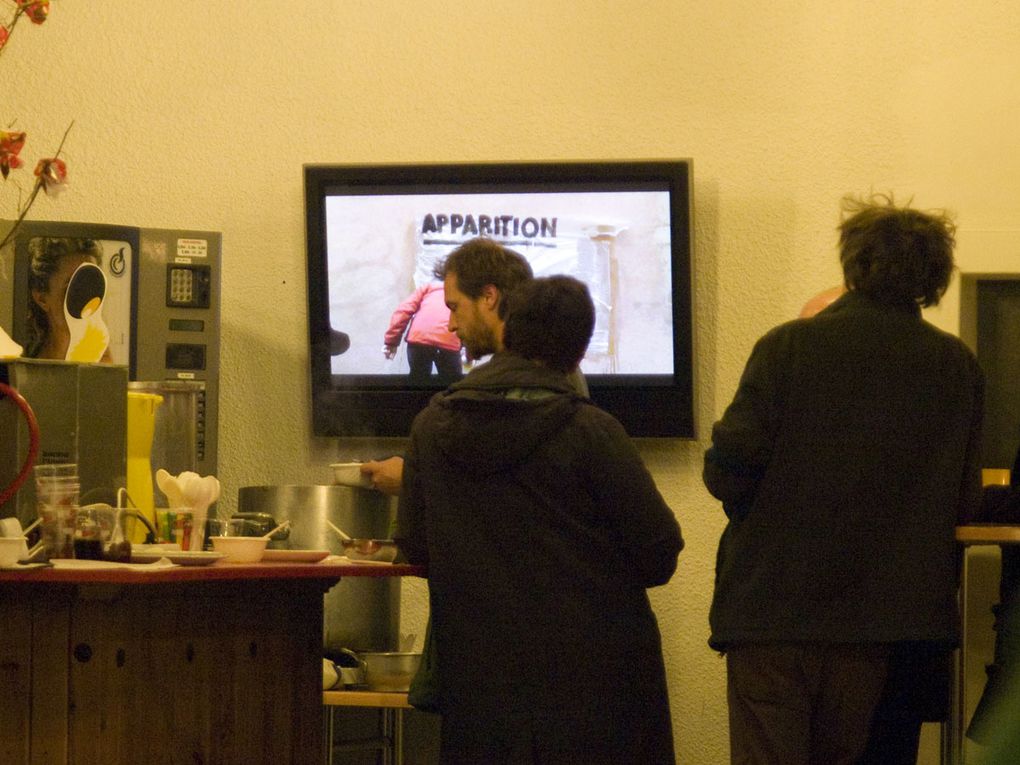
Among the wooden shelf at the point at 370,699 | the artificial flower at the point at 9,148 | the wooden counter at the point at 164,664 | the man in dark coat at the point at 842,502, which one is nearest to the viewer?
the artificial flower at the point at 9,148

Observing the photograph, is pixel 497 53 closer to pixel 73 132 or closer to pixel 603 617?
pixel 73 132

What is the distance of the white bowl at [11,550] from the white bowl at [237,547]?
0.30 metres

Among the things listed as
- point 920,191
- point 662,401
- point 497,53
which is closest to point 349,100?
point 497,53

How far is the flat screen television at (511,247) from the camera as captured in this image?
366cm

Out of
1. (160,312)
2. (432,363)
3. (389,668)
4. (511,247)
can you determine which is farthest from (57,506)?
(511,247)

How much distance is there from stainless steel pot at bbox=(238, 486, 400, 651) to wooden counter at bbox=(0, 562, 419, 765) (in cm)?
73

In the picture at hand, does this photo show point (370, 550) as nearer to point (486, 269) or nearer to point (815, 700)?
point (486, 269)

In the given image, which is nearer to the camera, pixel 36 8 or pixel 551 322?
pixel 36 8

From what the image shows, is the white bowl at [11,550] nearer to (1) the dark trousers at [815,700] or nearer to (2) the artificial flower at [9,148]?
(2) the artificial flower at [9,148]

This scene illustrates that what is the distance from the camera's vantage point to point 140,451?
8.11 ft

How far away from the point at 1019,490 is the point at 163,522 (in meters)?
1.54

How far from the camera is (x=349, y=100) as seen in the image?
3.93m

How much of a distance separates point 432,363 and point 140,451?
137 centimetres

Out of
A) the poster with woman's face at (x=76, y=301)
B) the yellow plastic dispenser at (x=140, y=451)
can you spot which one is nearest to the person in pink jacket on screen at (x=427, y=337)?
the poster with woman's face at (x=76, y=301)
